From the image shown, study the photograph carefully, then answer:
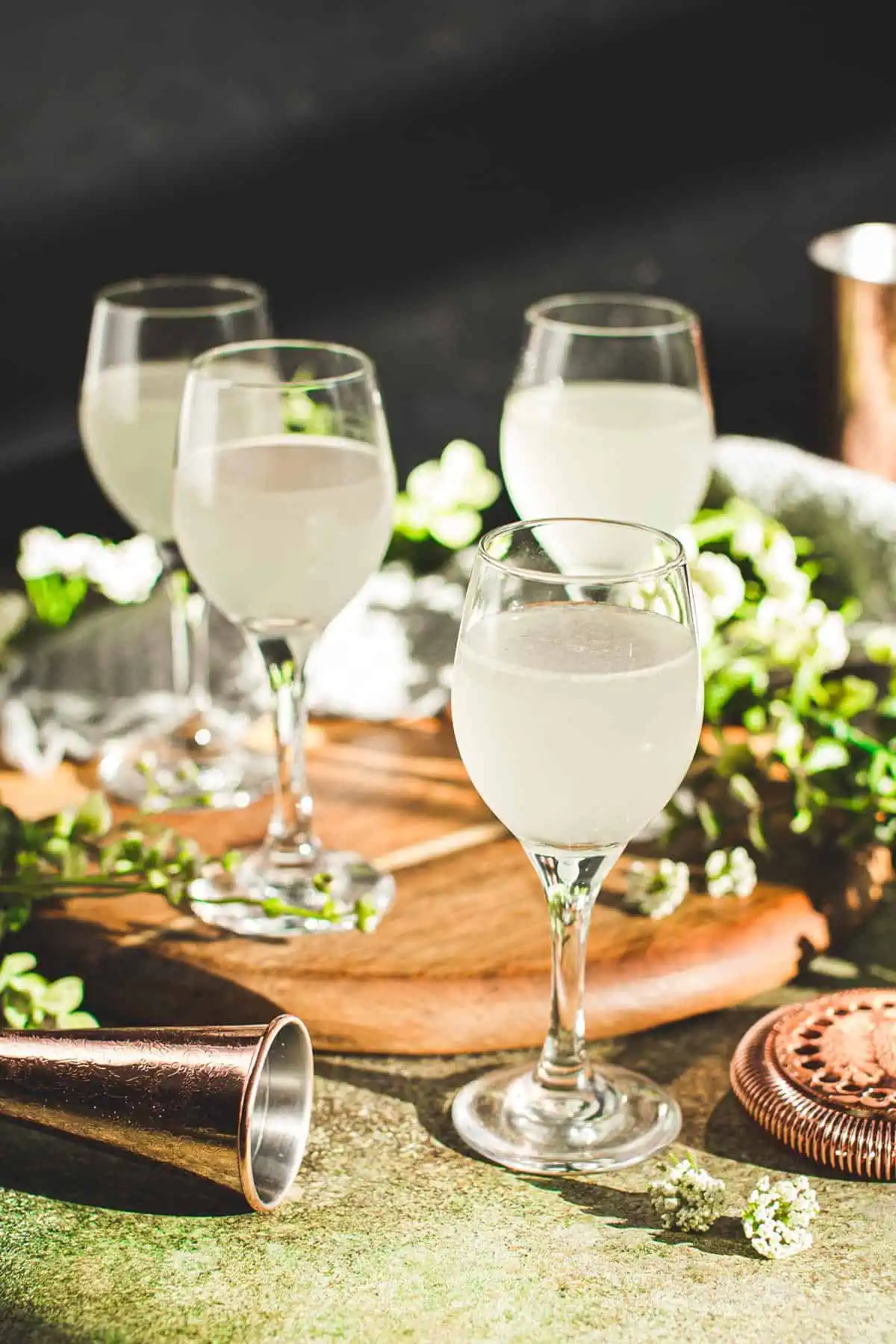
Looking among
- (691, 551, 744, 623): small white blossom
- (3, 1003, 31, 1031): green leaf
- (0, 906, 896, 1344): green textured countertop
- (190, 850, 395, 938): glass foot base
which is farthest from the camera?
(691, 551, 744, 623): small white blossom

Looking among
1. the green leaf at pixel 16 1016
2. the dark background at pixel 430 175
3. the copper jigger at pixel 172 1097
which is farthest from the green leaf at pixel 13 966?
the dark background at pixel 430 175

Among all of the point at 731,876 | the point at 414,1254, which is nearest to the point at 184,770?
the point at 731,876

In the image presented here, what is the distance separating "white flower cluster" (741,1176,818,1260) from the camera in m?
0.96

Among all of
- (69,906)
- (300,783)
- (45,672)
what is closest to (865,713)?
(300,783)

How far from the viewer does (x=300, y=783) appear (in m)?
1.37

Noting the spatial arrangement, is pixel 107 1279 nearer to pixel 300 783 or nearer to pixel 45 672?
pixel 300 783

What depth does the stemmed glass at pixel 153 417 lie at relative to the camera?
4.92 ft

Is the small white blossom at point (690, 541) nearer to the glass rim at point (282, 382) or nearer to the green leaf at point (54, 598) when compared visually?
the glass rim at point (282, 382)

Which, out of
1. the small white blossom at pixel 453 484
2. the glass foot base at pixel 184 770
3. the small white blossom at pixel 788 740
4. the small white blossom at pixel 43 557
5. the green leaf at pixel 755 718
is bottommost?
the glass foot base at pixel 184 770

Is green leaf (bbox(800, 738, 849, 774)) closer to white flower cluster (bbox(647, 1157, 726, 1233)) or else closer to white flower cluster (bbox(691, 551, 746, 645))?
white flower cluster (bbox(691, 551, 746, 645))

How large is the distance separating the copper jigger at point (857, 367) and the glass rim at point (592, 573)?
850 mm

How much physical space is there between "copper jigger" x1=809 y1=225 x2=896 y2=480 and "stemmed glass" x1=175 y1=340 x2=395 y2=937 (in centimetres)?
70

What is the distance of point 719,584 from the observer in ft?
4.91

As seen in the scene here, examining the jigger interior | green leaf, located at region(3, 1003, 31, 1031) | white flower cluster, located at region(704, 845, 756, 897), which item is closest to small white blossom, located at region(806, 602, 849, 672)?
white flower cluster, located at region(704, 845, 756, 897)
